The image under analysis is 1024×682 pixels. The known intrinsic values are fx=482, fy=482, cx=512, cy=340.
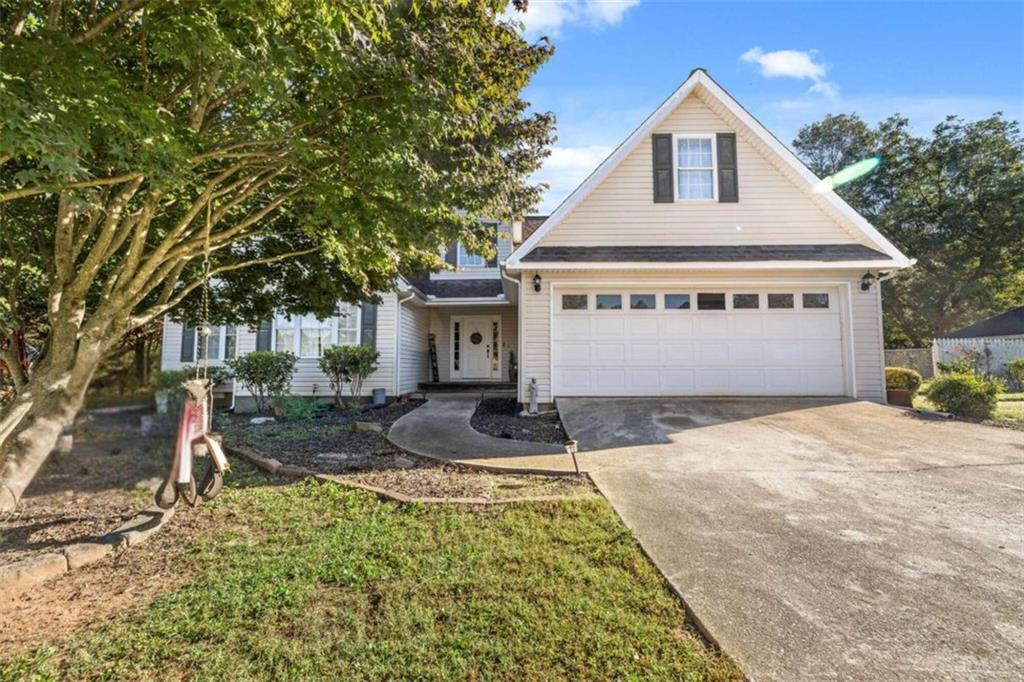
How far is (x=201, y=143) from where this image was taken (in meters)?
4.04

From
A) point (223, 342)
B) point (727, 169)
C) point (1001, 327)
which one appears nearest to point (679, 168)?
point (727, 169)

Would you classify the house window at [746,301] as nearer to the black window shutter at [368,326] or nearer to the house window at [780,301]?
the house window at [780,301]

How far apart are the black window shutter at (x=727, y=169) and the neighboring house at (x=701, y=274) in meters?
0.03

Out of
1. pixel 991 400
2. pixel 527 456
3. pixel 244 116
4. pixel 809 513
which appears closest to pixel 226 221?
pixel 244 116

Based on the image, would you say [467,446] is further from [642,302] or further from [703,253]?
[703,253]

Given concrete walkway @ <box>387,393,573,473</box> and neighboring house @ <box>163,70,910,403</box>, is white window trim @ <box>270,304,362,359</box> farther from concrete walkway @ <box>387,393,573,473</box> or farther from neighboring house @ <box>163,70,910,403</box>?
neighboring house @ <box>163,70,910,403</box>

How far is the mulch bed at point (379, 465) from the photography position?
4938 millimetres

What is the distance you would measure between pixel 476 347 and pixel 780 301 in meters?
9.90

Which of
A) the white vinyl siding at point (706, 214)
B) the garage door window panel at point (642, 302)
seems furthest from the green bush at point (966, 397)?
the garage door window panel at point (642, 302)

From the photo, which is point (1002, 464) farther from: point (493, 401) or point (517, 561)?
point (493, 401)

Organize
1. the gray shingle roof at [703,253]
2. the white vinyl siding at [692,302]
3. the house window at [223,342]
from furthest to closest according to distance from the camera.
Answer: the house window at [223,342] → the white vinyl siding at [692,302] → the gray shingle roof at [703,253]

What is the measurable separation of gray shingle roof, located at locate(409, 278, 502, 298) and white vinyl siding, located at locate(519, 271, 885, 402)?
5.21m

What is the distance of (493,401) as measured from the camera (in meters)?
12.3

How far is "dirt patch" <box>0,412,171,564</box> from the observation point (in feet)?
12.4
